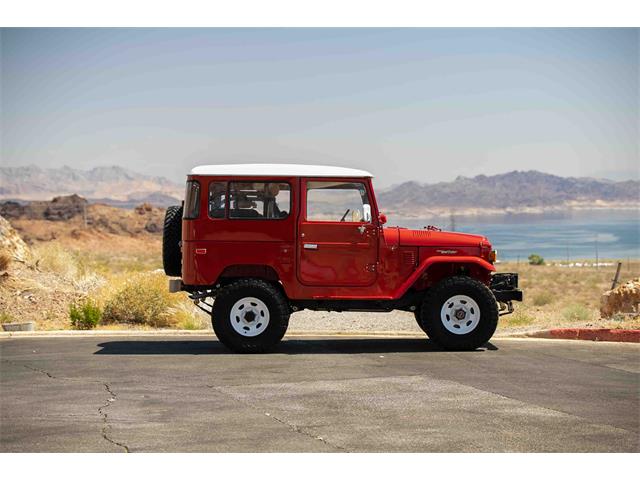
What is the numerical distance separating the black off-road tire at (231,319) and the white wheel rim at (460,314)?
94.5 inches

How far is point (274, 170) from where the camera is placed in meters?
14.8

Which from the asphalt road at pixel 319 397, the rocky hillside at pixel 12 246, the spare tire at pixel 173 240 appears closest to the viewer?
the asphalt road at pixel 319 397

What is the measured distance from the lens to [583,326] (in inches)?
679

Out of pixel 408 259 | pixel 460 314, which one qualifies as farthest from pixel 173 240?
pixel 460 314

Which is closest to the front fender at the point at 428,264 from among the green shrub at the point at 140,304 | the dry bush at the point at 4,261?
the green shrub at the point at 140,304

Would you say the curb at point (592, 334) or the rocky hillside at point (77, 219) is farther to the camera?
the rocky hillside at point (77, 219)

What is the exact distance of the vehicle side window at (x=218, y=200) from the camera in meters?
14.7

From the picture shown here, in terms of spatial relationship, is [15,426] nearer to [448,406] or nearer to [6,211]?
[448,406]

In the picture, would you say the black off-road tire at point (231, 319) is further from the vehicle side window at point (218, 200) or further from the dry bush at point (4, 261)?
the dry bush at point (4, 261)

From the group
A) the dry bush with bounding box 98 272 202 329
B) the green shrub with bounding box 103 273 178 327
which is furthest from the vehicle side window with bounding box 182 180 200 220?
the green shrub with bounding box 103 273 178 327

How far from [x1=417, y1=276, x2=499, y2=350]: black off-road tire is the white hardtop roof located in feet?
6.71

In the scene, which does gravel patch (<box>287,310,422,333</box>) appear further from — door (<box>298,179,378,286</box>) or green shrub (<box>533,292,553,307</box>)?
green shrub (<box>533,292,553,307</box>)

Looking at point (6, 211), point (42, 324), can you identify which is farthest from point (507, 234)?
point (42, 324)

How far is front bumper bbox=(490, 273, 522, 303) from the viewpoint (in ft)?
50.4
